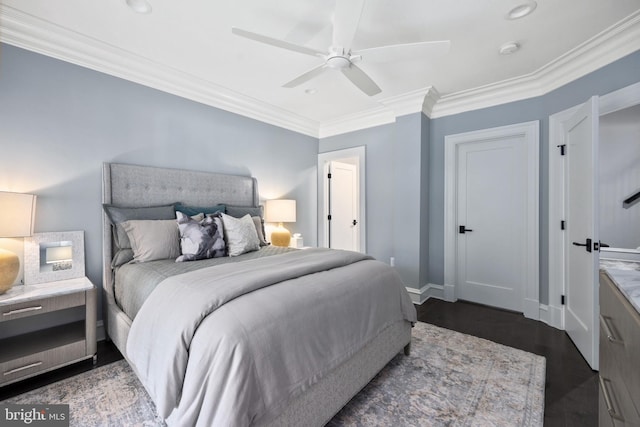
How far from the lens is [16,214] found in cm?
185

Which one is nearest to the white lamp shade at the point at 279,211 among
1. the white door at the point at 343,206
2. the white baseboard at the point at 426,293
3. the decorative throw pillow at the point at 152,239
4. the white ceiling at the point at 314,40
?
the white door at the point at 343,206

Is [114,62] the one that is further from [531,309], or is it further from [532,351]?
[531,309]

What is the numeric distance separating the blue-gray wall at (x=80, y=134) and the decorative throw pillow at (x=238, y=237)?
37.8 inches

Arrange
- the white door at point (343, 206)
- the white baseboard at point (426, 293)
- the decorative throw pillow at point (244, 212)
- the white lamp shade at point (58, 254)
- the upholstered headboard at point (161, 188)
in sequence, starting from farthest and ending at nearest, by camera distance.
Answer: the white door at point (343, 206)
the white baseboard at point (426, 293)
the decorative throw pillow at point (244, 212)
the upholstered headboard at point (161, 188)
the white lamp shade at point (58, 254)

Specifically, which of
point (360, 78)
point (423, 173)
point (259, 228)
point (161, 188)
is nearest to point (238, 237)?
point (259, 228)

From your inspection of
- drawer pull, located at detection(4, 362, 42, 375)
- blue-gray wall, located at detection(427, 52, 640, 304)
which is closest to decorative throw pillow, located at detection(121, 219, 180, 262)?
drawer pull, located at detection(4, 362, 42, 375)

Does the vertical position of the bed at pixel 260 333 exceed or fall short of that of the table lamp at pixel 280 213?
it falls short

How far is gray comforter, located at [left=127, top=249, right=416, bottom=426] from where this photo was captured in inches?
41.2

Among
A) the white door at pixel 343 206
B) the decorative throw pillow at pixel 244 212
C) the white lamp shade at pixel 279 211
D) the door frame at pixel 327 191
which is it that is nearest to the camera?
the decorative throw pillow at pixel 244 212

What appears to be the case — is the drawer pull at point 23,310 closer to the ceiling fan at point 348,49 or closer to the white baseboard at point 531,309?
the ceiling fan at point 348,49

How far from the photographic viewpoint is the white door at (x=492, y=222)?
3168 millimetres

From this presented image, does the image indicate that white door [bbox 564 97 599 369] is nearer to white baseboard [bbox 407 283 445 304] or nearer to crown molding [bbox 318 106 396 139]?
white baseboard [bbox 407 283 445 304]

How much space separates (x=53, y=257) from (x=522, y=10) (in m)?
3.99

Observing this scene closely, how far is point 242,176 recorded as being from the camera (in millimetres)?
3561
